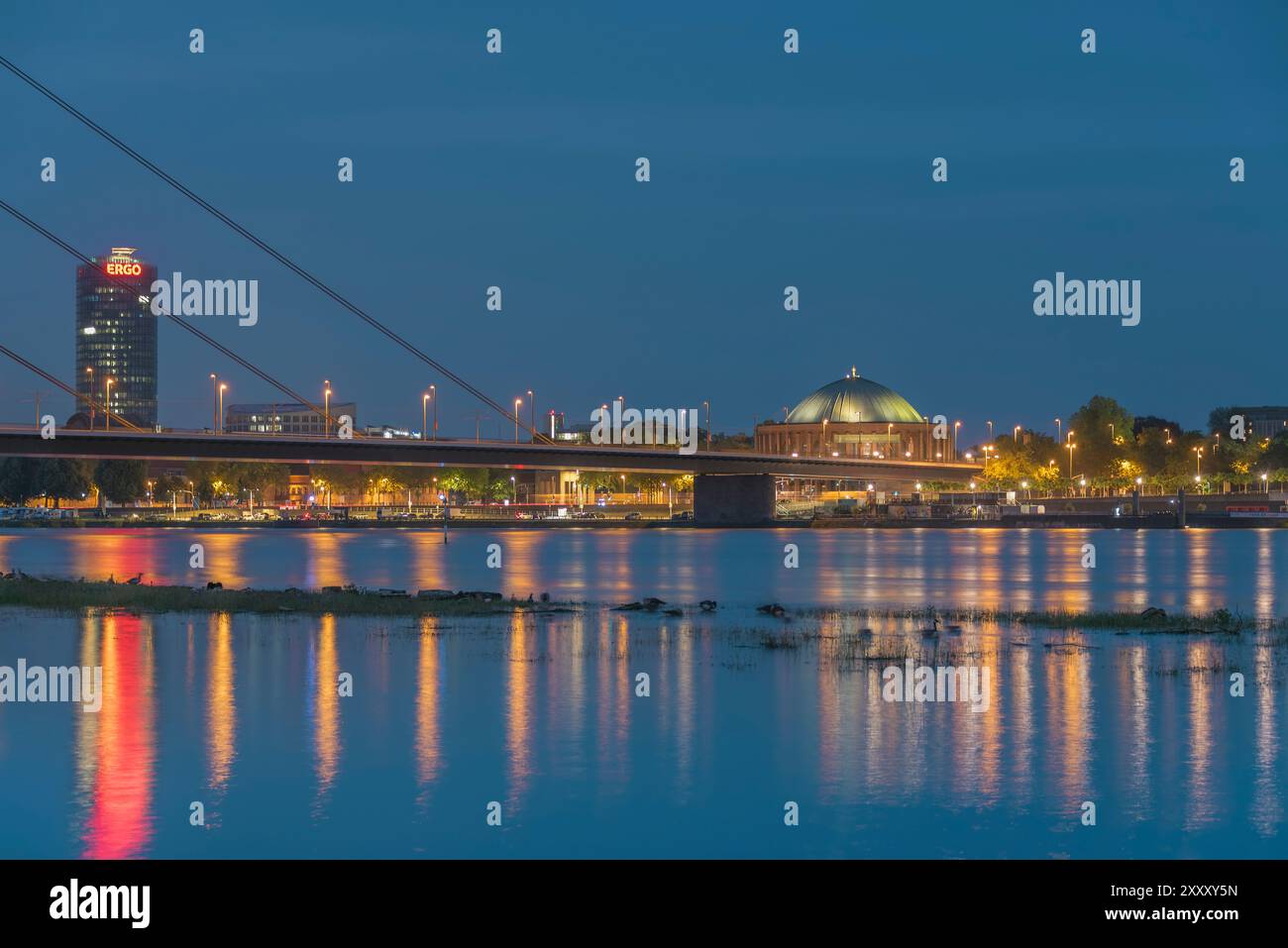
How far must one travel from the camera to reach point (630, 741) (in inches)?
1036

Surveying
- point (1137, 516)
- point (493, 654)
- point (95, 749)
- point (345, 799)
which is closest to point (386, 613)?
point (493, 654)

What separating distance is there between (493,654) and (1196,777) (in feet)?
62.0

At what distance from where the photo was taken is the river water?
1989 centimetres

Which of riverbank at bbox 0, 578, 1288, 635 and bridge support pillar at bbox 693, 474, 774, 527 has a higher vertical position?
bridge support pillar at bbox 693, 474, 774, 527

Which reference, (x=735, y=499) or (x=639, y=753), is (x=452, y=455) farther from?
(x=639, y=753)

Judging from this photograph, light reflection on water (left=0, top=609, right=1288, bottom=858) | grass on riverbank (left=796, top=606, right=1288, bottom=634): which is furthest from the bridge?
light reflection on water (left=0, top=609, right=1288, bottom=858)

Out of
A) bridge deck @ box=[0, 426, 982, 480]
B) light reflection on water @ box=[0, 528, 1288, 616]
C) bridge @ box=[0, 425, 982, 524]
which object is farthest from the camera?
bridge @ box=[0, 425, 982, 524]

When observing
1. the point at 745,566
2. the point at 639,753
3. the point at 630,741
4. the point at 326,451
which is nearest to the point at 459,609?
the point at 630,741

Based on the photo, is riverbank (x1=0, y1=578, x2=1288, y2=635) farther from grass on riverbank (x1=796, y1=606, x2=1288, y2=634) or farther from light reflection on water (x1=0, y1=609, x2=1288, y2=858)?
light reflection on water (x1=0, y1=609, x2=1288, y2=858)

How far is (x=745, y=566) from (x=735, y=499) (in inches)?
3345

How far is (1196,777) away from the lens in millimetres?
23203

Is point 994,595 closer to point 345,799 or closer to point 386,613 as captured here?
point 386,613

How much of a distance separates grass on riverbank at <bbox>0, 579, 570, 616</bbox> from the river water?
6.09 feet
